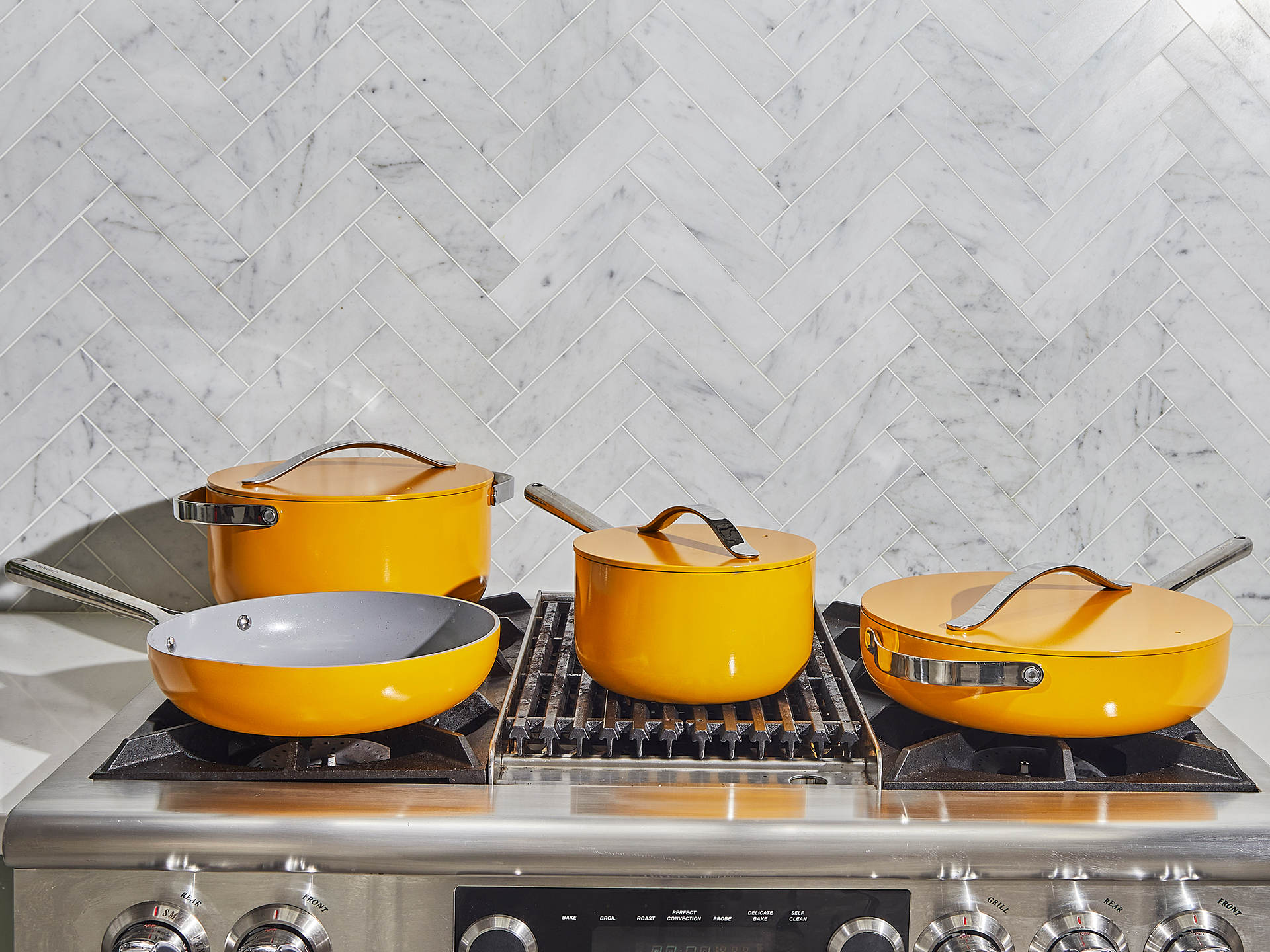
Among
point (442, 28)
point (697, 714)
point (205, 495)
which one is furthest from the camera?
point (442, 28)

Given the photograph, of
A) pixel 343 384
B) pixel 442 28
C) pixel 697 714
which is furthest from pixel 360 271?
pixel 697 714

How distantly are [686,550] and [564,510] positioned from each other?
0.21 metres

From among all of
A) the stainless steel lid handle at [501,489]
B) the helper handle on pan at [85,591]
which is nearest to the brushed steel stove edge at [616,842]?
the helper handle on pan at [85,591]

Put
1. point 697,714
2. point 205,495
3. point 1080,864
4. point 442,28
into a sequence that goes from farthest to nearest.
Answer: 1. point 442,28
2. point 205,495
3. point 697,714
4. point 1080,864

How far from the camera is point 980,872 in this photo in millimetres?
719

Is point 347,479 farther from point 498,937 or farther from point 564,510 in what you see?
point 498,937

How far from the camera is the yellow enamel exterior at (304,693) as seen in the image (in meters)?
0.74

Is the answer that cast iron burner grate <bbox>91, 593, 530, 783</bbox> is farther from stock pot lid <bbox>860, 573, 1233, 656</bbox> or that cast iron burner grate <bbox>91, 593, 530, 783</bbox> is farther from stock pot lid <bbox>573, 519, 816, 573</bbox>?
stock pot lid <bbox>860, 573, 1233, 656</bbox>

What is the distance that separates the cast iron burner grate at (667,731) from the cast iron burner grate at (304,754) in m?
0.04

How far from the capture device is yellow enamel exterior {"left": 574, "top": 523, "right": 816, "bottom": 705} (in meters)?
0.82

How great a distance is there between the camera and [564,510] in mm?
1058

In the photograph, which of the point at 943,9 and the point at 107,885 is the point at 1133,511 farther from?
the point at 107,885

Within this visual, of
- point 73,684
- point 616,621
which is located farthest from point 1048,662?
point 73,684

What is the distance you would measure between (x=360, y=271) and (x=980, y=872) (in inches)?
40.2
